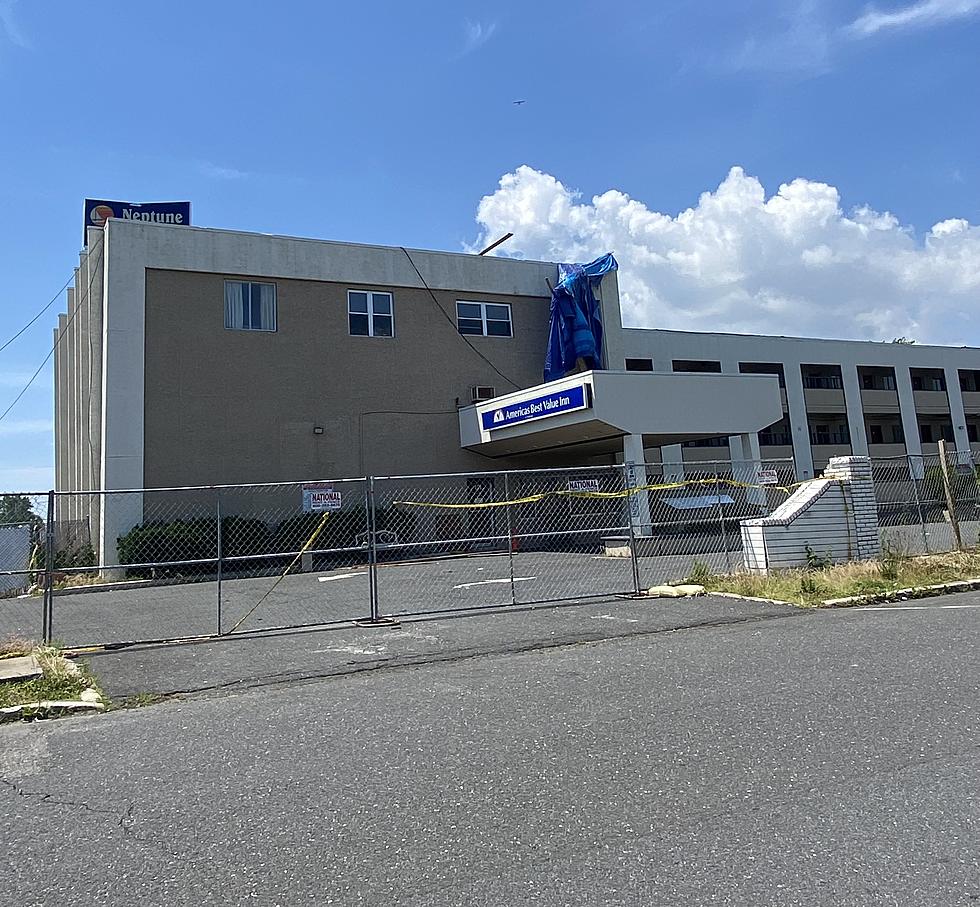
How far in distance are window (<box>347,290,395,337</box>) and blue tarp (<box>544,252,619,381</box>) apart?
19.4ft

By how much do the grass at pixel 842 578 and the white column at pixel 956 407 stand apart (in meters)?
42.7

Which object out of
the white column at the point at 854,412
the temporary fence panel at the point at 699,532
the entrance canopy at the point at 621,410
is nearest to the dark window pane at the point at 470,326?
the entrance canopy at the point at 621,410

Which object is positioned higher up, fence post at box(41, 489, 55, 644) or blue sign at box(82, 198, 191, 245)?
blue sign at box(82, 198, 191, 245)

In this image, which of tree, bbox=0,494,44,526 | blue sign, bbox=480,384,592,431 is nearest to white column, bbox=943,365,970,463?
blue sign, bbox=480,384,592,431

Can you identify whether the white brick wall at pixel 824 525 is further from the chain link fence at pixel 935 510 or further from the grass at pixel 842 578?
the chain link fence at pixel 935 510

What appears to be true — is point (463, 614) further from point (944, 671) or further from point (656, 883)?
point (656, 883)

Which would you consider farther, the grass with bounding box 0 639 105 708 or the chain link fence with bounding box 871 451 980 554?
the chain link fence with bounding box 871 451 980 554

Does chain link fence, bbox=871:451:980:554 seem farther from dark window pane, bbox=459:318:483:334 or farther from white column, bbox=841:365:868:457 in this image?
white column, bbox=841:365:868:457

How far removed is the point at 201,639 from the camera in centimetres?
1014

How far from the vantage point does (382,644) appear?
938 cm

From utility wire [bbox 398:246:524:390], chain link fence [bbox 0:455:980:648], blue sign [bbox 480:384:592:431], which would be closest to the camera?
chain link fence [bbox 0:455:980:648]

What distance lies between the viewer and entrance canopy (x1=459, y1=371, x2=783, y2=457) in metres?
22.9

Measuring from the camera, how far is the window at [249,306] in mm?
25422

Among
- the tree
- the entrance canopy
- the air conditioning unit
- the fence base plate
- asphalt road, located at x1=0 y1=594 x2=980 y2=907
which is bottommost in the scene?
asphalt road, located at x1=0 y1=594 x2=980 y2=907
